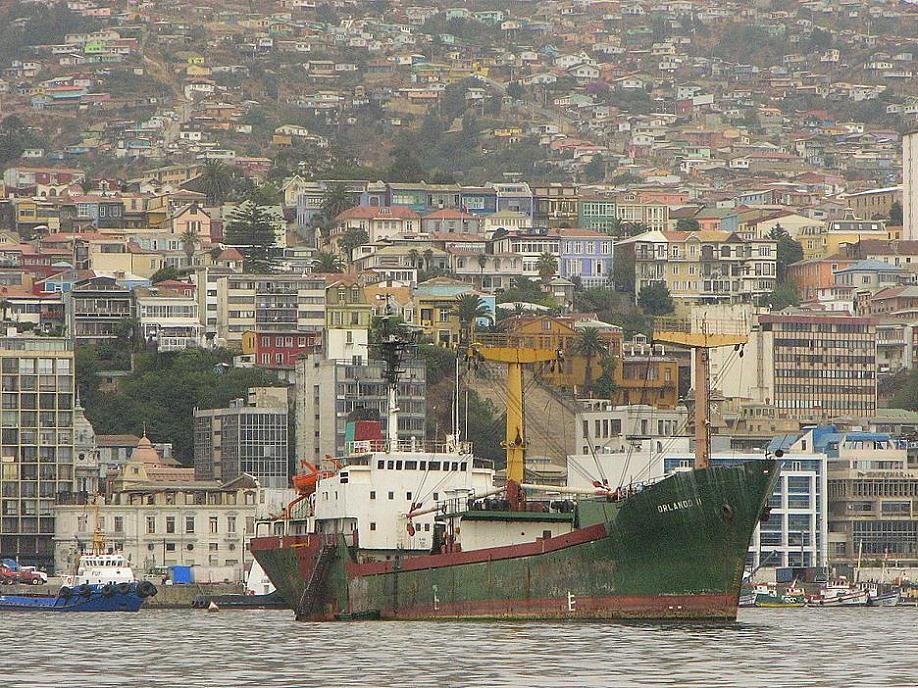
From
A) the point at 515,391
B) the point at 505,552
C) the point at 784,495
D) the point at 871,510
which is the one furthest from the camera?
the point at 871,510

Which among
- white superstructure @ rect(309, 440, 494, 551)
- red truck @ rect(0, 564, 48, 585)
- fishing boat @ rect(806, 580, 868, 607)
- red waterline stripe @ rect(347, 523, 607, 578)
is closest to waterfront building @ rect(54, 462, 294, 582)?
red truck @ rect(0, 564, 48, 585)

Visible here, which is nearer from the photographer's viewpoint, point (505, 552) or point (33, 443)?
point (505, 552)

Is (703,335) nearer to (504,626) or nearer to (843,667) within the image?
(504,626)

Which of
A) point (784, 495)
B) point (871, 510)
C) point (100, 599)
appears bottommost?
point (100, 599)

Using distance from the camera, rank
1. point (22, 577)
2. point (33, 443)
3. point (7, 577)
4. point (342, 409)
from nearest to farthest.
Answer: point (22, 577), point (7, 577), point (33, 443), point (342, 409)

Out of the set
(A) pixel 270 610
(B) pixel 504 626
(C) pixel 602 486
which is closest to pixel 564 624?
(B) pixel 504 626

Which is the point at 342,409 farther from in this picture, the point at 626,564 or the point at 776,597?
the point at 626,564

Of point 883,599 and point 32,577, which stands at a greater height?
point 32,577

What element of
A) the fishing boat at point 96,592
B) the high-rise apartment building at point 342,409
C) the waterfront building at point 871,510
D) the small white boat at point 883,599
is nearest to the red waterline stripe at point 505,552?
the fishing boat at point 96,592

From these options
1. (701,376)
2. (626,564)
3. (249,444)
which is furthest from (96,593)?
(249,444)
